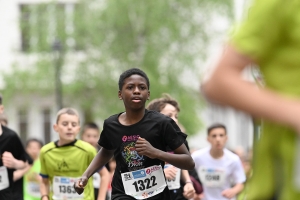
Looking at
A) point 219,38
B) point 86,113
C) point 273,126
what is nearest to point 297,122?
point 273,126

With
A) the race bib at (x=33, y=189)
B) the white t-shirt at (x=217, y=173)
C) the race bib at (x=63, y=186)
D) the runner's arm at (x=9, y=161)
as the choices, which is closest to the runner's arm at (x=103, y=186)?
the race bib at (x=63, y=186)

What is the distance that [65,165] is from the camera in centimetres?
852

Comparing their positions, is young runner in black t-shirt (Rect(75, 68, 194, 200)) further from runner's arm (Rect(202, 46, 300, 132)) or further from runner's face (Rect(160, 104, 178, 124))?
runner's arm (Rect(202, 46, 300, 132))

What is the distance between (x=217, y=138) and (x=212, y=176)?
1.60 ft

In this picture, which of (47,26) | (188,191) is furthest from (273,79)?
(47,26)

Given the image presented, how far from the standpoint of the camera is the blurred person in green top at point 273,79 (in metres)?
2.48

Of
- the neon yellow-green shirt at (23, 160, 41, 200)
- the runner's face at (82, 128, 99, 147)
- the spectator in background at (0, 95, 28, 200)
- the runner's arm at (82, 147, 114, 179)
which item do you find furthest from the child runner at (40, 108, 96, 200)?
the neon yellow-green shirt at (23, 160, 41, 200)

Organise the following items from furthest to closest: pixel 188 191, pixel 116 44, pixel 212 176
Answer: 1. pixel 116 44
2. pixel 212 176
3. pixel 188 191

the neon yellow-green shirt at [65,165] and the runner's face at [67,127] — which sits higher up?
the runner's face at [67,127]

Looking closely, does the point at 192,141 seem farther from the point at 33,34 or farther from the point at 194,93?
the point at 33,34

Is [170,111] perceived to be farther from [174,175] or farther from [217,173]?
[217,173]

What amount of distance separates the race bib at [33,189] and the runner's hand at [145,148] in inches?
303

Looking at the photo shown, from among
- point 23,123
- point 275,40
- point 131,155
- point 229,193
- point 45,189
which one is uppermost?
point 275,40

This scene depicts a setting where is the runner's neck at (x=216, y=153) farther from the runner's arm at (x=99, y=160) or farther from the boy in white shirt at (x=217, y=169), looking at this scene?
the runner's arm at (x=99, y=160)
